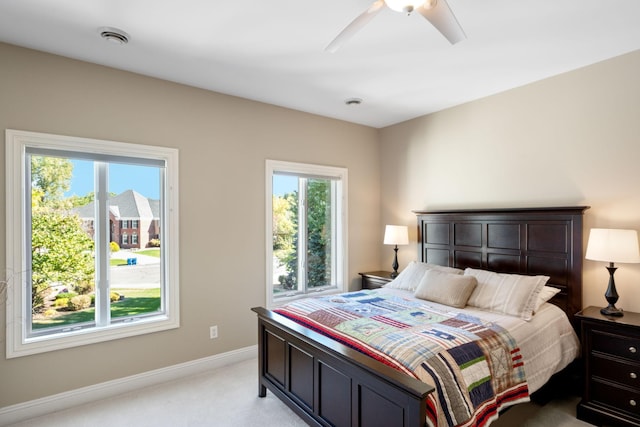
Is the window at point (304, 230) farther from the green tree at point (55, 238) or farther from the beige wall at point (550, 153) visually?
the green tree at point (55, 238)

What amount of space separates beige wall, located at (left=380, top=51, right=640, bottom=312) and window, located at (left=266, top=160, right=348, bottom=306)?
Answer: 0.93 meters

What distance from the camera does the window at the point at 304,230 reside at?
3951 mm

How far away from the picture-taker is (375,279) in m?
4.33

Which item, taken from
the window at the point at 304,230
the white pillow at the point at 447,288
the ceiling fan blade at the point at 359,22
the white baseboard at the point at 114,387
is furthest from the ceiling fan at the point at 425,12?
the white baseboard at the point at 114,387

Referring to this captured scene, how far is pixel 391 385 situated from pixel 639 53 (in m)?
3.12

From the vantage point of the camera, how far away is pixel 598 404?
2.45m

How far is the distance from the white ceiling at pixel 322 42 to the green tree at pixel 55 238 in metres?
0.95

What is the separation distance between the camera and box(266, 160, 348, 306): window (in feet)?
13.0

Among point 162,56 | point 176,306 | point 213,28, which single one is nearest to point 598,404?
point 176,306

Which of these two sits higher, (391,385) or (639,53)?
(639,53)

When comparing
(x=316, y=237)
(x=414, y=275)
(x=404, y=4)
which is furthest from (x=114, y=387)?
(x=404, y=4)

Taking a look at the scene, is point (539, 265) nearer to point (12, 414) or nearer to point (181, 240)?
point (181, 240)

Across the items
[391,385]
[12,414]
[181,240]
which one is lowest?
[12,414]

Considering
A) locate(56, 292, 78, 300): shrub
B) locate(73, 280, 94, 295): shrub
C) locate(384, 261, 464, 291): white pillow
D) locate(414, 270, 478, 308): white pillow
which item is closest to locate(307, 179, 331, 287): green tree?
locate(384, 261, 464, 291): white pillow
